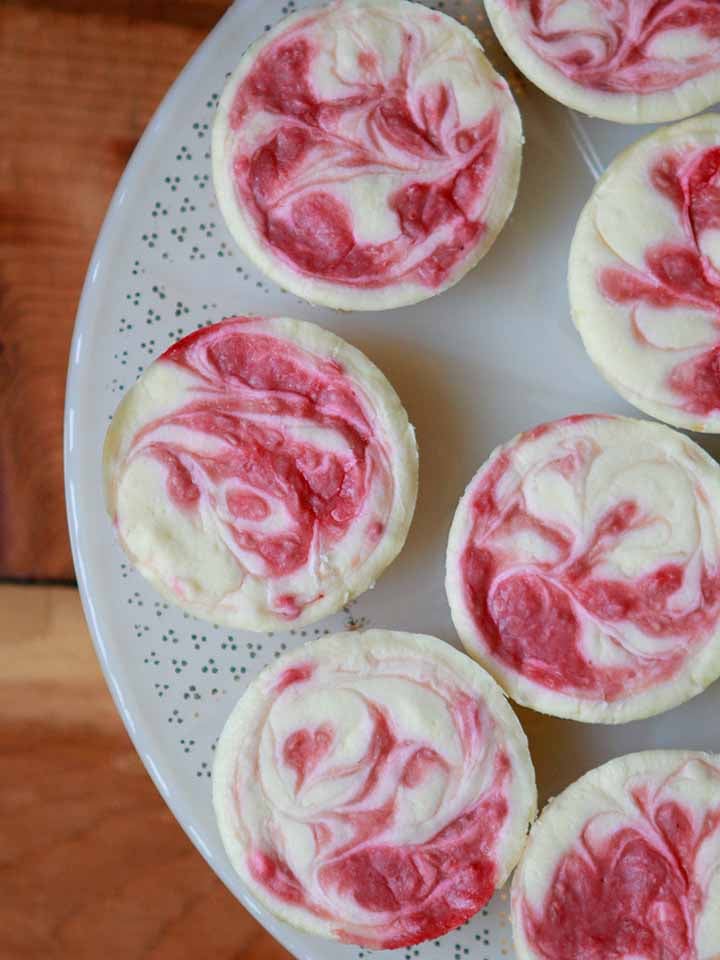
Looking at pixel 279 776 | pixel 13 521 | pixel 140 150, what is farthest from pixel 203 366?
pixel 279 776

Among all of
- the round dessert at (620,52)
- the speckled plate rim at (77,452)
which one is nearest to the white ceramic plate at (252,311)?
the speckled plate rim at (77,452)

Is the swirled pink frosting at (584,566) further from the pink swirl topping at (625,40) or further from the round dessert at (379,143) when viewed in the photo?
the pink swirl topping at (625,40)

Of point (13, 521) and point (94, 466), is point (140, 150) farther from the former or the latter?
point (13, 521)

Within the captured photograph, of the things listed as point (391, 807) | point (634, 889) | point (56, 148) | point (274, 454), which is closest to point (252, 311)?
point (274, 454)

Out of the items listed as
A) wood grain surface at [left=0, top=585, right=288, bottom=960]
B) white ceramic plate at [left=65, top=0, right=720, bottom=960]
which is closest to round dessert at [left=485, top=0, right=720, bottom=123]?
white ceramic plate at [left=65, top=0, right=720, bottom=960]

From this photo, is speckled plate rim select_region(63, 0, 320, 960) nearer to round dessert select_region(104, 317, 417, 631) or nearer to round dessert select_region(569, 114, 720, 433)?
round dessert select_region(104, 317, 417, 631)

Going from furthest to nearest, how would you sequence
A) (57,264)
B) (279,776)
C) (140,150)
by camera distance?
(57,264) < (140,150) < (279,776)

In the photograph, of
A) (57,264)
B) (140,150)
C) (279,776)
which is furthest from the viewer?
(57,264)
